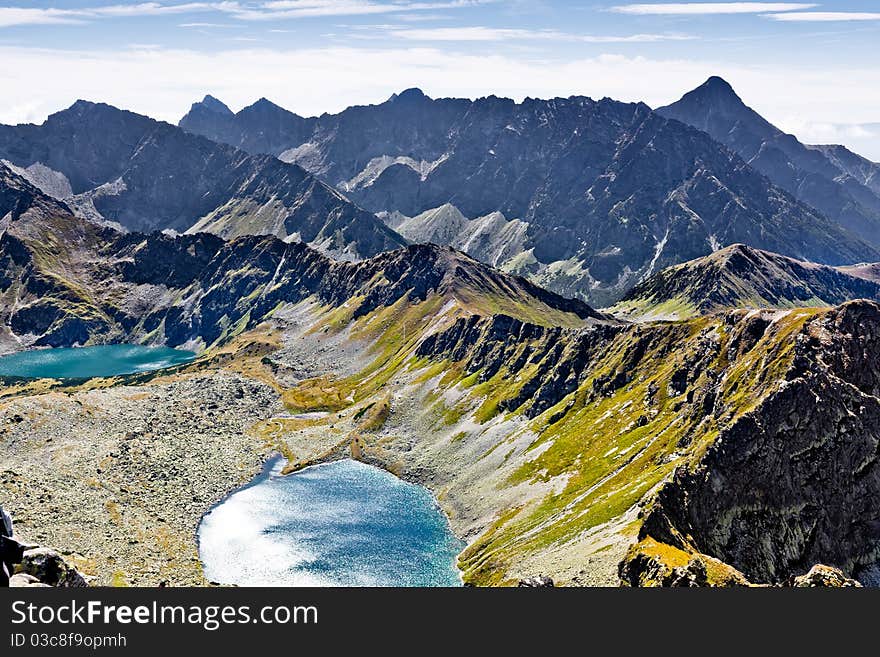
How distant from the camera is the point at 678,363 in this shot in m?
184

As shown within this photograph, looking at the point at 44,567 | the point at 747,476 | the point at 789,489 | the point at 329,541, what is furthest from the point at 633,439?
the point at 44,567

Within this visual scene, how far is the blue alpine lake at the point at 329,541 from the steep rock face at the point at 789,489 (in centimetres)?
5450

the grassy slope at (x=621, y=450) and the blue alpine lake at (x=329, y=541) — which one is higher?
the grassy slope at (x=621, y=450)

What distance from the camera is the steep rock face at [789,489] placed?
111000mm

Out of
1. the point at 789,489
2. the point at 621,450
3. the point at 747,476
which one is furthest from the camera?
the point at 621,450

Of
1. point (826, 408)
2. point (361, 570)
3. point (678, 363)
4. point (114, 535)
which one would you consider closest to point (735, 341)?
point (678, 363)

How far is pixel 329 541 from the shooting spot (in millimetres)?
170625

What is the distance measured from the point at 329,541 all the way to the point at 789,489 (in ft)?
322

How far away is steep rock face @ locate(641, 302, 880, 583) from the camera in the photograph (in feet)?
364

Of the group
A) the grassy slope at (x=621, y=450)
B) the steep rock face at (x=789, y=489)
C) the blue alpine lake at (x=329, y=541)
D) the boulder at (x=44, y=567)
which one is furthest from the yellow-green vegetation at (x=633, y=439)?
the boulder at (x=44, y=567)

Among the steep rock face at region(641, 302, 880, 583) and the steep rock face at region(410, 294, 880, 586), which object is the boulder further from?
the steep rock face at region(641, 302, 880, 583)

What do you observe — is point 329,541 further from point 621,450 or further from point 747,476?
point 747,476

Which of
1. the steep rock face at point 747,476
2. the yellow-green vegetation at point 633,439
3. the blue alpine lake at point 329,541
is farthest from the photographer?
the blue alpine lake at point 329,541

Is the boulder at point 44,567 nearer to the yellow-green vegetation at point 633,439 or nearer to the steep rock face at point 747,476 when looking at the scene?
the steep rock face at point 747,476
